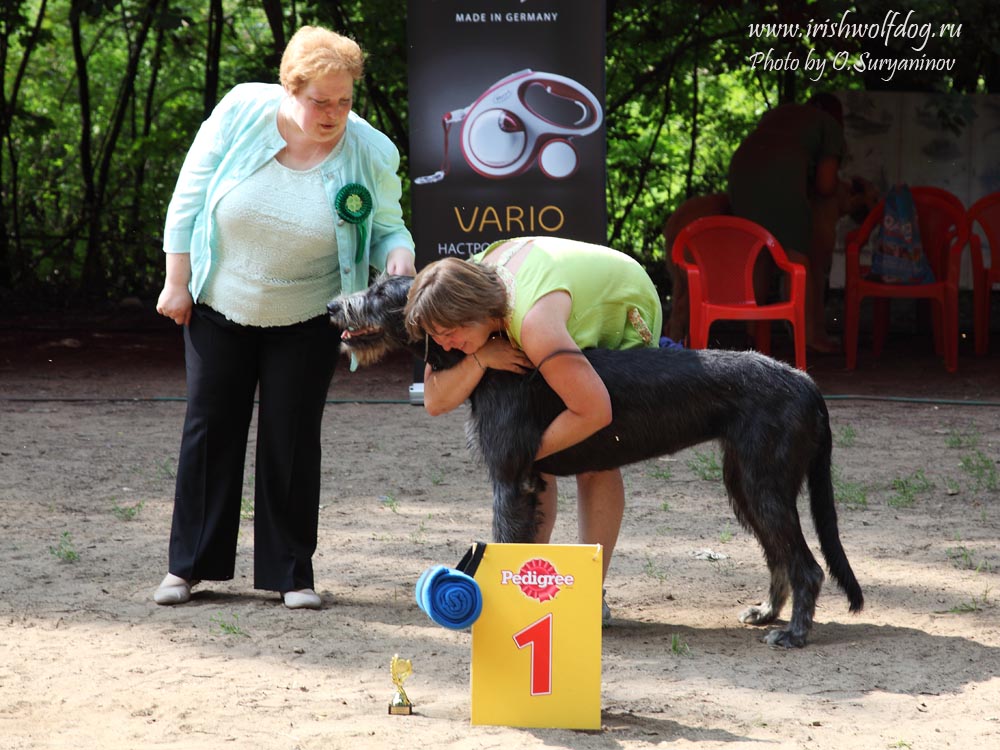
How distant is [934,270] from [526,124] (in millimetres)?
3606

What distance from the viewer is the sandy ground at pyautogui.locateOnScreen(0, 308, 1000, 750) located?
321 centimetres

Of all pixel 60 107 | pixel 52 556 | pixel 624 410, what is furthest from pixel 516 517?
pixel 60 107

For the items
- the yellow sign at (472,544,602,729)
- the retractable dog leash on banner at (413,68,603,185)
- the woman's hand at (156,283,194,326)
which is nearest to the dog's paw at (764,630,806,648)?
the yellow sign at (472,544,602,729)

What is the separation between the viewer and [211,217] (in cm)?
404

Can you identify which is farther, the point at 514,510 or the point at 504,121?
the point at 504,121

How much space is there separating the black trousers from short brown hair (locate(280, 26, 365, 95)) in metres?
0.76

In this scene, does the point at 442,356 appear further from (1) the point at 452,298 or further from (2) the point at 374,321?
(1) the point at 452,298

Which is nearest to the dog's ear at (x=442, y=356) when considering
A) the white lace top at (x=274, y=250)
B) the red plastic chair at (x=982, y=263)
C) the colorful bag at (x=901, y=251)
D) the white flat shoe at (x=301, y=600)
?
the white lace top at (x=274, y=250)

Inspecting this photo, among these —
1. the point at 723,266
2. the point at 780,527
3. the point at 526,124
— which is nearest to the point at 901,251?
the point at 723,266

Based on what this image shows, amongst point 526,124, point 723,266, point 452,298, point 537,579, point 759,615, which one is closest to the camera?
point 537,579

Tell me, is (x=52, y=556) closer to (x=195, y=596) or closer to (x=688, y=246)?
(x=195, y=596)

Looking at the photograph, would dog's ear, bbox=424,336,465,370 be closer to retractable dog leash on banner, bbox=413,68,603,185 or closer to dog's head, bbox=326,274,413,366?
dog's head, bbox=326,274,413,366

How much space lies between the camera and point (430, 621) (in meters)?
4.18

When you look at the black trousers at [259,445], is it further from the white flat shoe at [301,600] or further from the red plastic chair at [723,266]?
the red plastic chair at [723,266]
